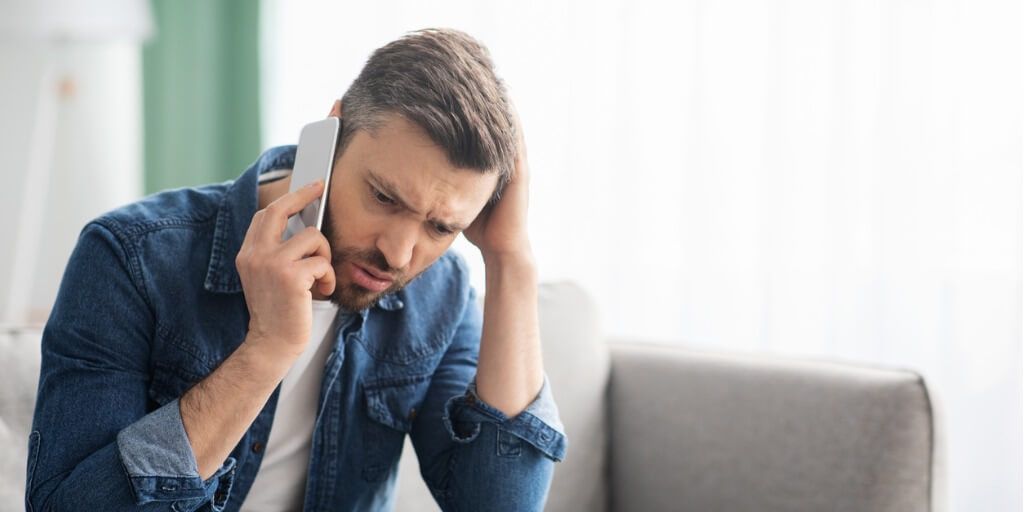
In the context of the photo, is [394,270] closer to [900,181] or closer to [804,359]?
[804,359]

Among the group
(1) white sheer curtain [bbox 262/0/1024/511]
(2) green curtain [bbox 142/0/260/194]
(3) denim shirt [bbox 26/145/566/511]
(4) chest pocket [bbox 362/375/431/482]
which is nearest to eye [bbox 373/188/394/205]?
(3) denim shirt [bbox 26/145/566/511]

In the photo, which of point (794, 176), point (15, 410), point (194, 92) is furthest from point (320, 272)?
point (194, 92)

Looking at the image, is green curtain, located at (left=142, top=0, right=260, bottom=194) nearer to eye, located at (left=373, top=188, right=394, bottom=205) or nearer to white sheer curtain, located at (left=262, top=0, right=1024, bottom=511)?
white sheer curtain, located at (left=262, top=0, right=1024, bottom=511)

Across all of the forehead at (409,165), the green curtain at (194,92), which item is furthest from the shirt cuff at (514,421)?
the green curtain at (194,92)

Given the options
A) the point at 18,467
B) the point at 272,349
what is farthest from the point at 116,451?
the point at 18,467

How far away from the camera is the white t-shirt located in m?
1.37

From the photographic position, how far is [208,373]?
4.10 ft

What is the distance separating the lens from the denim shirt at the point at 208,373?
1.08 meters

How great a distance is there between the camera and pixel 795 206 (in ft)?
7.58

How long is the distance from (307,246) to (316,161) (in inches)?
5.6

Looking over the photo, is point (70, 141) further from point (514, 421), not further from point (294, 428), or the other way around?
point (514, 421)

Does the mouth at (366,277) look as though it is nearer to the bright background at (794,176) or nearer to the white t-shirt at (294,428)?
the white t-shirt at (294,428)

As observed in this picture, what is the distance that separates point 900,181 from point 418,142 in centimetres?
135

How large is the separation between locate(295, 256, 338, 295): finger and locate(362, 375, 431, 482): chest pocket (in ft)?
0.81
